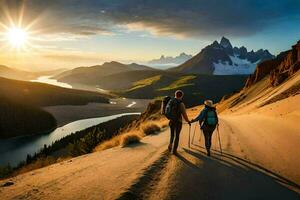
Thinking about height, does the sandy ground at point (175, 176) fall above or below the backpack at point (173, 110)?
below

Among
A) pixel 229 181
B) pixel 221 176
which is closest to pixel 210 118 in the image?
pixel 221 176

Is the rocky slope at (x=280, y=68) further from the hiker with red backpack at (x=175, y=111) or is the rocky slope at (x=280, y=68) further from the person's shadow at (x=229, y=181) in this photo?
the person's shadow at (x=229, y=181)

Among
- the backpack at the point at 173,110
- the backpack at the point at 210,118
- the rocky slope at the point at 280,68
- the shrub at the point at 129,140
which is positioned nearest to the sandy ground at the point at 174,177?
the backpack at the point at 210,118

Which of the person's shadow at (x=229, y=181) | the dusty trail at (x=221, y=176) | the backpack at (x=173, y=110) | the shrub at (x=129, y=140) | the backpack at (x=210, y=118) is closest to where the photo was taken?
the dusty trail at (x=221, y=176)

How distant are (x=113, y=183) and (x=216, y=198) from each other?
2968mm

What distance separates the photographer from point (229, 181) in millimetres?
12102

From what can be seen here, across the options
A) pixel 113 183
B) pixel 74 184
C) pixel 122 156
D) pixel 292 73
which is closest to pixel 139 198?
pixel 113 183

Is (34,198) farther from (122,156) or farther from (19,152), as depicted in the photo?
(19,152)

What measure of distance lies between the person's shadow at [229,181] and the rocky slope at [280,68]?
198ft

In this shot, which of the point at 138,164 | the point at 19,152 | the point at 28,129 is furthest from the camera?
the point at 28,129

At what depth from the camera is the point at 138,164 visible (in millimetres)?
13961

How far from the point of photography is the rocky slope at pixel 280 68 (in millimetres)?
72500

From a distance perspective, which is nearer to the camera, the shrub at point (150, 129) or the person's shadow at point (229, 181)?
A: the person's shadow at point (229, 181)

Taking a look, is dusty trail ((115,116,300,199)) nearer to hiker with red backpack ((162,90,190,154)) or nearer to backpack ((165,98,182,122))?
hiker with red backpack ((162,90,190,154))
